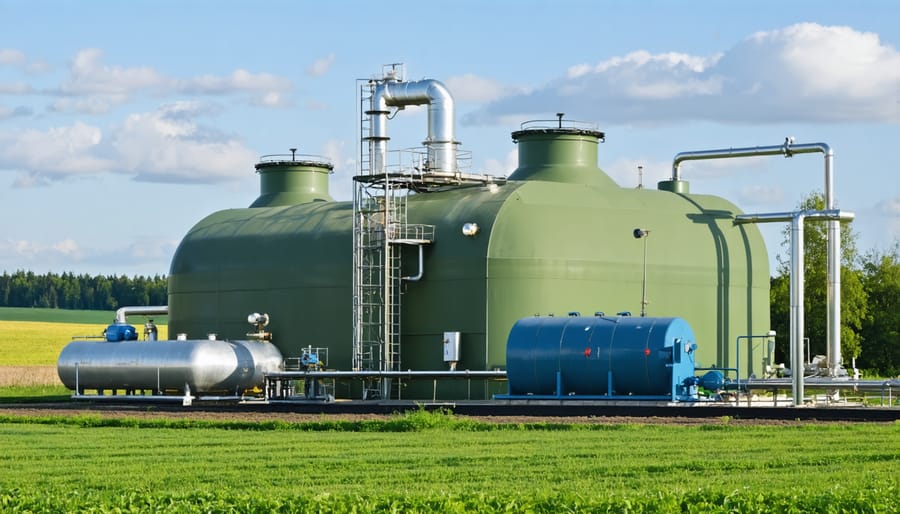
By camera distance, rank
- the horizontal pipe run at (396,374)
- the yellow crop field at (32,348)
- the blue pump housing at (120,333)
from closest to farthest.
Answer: the horizontal pipe run at (396,374) → the blue pump housing at (120,333) → the yellow crop field at (32,348)

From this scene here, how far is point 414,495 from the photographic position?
17625 mm

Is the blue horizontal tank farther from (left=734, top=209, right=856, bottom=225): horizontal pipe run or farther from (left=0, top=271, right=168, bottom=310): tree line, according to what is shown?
(left=0, top=271, right=168, bottom=310): tree line

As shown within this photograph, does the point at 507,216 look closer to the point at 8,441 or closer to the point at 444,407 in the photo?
the point at 444,407

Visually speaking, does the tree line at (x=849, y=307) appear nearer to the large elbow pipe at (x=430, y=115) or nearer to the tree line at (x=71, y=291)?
the large elbow pipe at (x=430, y=115)

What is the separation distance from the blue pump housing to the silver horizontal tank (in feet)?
4.94

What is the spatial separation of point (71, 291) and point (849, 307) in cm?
12854

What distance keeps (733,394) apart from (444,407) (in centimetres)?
947

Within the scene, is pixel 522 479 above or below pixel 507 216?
below

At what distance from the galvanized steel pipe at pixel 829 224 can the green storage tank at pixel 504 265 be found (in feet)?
5.43

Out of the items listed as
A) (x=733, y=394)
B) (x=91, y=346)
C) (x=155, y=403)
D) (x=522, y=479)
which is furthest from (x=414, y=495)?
(x=91, y=346)

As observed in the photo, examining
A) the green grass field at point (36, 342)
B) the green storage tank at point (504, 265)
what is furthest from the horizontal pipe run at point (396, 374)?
the green grass field at point (36, 342)

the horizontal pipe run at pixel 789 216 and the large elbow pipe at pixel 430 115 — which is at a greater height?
the large elbow pipe at pixel 430 115

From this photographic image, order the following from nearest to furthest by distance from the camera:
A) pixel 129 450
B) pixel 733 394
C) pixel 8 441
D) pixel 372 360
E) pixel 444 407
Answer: pixel 129 450, pixel 8 441, pixel 444 407, pixel 733 394, pixel 372 360

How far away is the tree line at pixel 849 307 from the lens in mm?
72375
